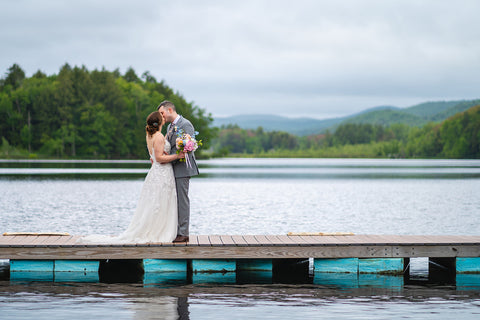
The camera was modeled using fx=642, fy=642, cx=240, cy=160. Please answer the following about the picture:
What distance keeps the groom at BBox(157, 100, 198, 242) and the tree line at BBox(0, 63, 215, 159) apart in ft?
364

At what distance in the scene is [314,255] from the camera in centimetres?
1159

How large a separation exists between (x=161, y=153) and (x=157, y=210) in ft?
3.46

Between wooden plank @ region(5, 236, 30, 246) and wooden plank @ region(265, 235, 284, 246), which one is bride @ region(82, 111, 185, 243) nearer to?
wooden plank @ region(5, 236, 30, 246)

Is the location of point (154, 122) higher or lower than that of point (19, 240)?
higher

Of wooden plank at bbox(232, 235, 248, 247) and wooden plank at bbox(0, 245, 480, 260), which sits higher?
wooden plank at bbox(232, 235, 248, 247)

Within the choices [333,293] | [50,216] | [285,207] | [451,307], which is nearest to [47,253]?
[333,293]

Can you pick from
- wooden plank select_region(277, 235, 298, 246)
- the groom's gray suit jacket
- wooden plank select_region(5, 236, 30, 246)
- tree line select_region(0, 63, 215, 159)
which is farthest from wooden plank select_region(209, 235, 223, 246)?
tree line select_region(0, 63, 215, 159)

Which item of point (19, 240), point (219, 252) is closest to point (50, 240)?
point (19, 240)

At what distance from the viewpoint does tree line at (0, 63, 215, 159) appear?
12081cm

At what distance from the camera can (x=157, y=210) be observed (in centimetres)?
1156

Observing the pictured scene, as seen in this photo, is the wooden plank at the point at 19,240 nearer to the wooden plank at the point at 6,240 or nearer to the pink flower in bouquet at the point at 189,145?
the wooden plank at the point at 6,240

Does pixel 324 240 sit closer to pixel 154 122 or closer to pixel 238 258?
pixel 238 258

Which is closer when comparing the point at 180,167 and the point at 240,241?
the point at 180,167

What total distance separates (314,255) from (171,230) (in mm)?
2621
